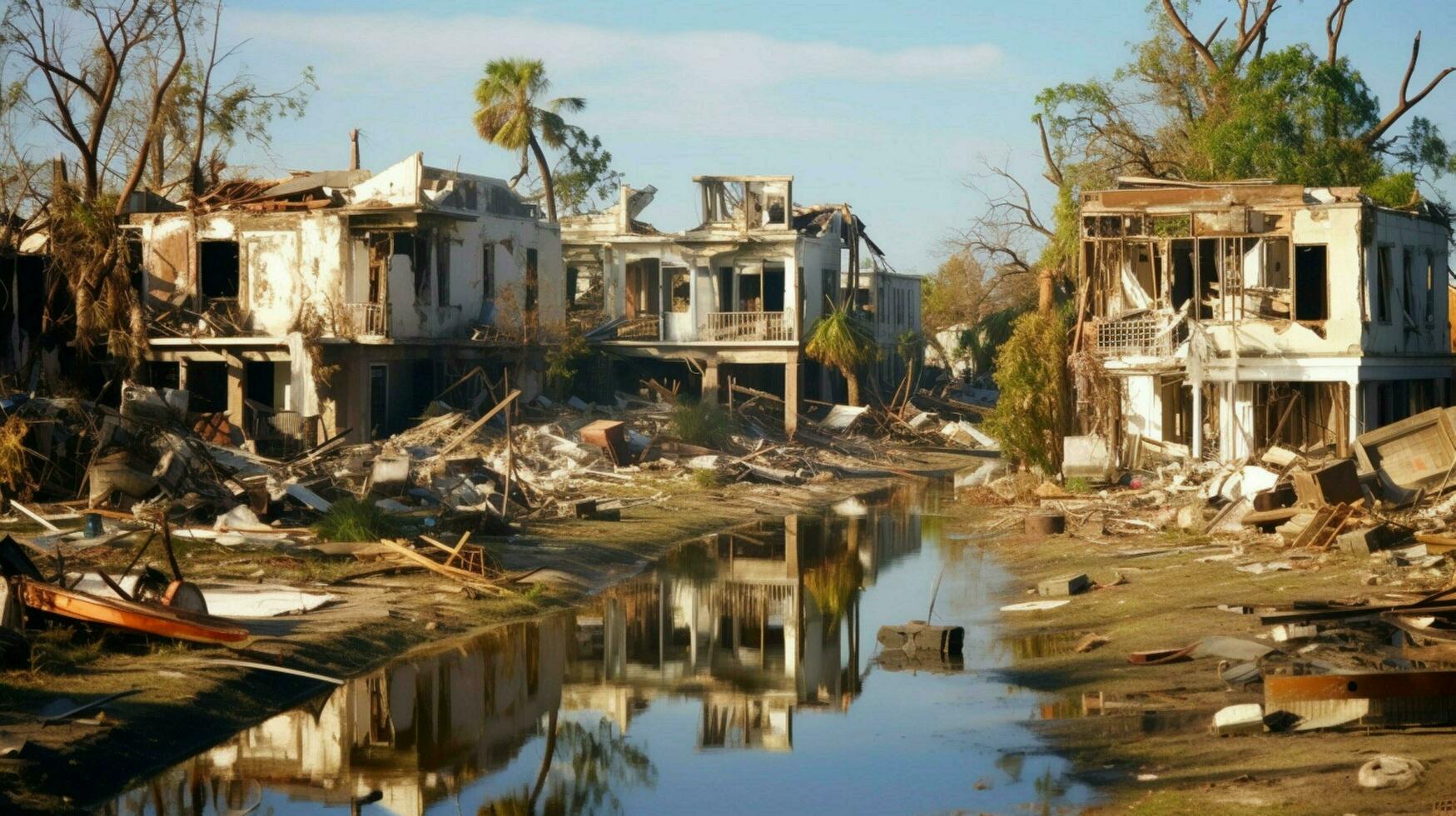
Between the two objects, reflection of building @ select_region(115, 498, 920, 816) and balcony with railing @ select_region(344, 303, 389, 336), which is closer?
reflection of building @ select_region(115, 498, 920, 816)

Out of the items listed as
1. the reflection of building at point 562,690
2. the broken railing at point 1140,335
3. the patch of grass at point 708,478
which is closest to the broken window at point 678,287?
the patch of grass at point 708,478

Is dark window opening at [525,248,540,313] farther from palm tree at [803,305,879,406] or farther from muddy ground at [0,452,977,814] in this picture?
muddy ground at [0,452,977,814]

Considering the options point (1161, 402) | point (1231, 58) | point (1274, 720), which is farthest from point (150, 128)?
point (1274, 720)

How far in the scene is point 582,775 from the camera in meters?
14.8

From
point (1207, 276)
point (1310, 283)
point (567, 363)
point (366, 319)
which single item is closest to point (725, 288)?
point (567, 363)

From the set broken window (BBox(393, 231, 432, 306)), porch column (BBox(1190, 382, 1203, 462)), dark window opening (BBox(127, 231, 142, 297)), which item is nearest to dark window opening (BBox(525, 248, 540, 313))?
broken window (BBox(393, 231, 432, 306))

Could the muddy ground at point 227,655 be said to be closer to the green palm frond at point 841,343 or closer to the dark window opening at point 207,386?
the dark window opening at point 207,386

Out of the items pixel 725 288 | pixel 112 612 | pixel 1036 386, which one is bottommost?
pixel 112 612

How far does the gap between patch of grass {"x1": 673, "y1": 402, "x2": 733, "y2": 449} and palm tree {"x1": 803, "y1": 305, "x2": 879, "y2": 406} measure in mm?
5079

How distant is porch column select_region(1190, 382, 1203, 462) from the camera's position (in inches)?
1239

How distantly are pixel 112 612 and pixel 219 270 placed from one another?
27.0 meters

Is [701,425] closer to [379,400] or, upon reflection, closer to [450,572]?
[379,400]

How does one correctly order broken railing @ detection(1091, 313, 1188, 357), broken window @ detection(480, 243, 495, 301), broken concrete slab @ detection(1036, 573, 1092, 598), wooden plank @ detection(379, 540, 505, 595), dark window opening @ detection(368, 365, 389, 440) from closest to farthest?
wooden plank @ detection(379, 540, 505, 595) → broken concrete slab @ detection(1036, 573, 1092, 598) → broken railing @ detection(1091, 313, 1188, 357) → dark window opening @ detection(368, 365, 389, 440) → broken window @ detection(480, 243, 495, 301)

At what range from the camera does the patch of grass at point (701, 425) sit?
4338 cm
